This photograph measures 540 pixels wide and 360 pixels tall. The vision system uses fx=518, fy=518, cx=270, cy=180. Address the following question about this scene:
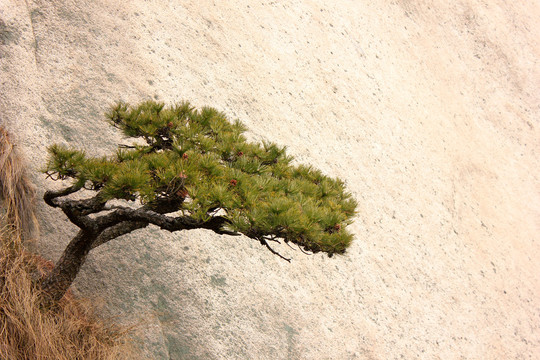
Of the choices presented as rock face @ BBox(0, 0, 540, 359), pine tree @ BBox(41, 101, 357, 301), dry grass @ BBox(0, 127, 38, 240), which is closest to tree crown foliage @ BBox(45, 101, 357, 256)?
pine tree @ BBox(41, 101, 357, 301)

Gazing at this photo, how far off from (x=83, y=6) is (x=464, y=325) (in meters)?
3.36

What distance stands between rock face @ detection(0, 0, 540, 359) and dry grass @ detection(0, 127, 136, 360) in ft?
0.69

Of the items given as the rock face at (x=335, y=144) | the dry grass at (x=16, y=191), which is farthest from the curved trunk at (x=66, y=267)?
the rock face at (x=335, y=144)

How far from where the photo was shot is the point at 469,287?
13.1 ft

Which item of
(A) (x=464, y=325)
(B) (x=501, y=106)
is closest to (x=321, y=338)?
(A) (x=464, y=325)

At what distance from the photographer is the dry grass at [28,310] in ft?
6.25

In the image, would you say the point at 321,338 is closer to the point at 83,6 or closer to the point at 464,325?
the point at 464,325

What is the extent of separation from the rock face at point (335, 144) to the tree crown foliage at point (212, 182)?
103 cm

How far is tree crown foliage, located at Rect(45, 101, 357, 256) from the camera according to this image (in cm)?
145

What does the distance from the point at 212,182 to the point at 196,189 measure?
5 centimetres

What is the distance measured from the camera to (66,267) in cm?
200

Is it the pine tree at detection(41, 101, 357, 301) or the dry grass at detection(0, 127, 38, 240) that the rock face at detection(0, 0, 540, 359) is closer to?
the dry grass at detection(0, 127, 38, 240)

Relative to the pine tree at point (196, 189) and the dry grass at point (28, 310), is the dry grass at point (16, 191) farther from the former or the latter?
the pine tree at point (196, 189)

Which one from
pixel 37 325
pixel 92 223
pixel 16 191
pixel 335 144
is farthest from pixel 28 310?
pixel 335 144
